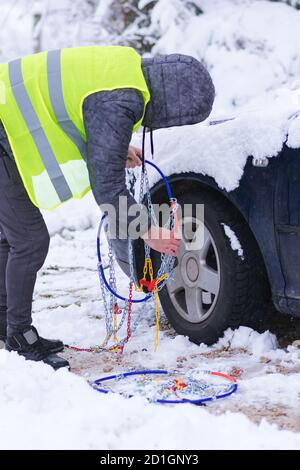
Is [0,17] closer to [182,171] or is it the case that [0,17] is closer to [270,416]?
[182,171]

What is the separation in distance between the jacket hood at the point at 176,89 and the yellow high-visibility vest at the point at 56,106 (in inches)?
2.7

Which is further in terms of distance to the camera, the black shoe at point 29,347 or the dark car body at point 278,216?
the black shoe at point 29,347

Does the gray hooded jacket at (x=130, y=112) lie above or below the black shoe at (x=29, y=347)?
above

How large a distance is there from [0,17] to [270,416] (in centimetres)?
1044

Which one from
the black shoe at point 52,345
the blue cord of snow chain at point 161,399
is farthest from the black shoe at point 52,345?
the blue cord of snow chain at point 161,399

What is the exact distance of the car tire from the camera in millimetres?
3354

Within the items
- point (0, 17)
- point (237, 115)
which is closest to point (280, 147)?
point (237, 115)

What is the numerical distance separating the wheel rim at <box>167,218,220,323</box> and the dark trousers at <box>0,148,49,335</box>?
70 centimetres

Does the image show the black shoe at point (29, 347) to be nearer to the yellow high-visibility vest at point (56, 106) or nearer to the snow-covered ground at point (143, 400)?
the snow-covered ground at point (143, 400)

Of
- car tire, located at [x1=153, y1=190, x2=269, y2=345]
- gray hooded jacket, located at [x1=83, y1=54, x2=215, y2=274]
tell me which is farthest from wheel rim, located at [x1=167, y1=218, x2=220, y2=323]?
gray hooded jacket, located at [x1=83, y1=54, x2=215, y2=274]

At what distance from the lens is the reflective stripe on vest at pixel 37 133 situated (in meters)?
3.01

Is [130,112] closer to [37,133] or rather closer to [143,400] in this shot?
[37,133]

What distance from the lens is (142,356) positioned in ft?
11.6

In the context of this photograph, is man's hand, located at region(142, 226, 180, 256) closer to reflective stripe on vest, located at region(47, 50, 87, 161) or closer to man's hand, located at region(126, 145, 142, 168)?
reflective stripe on vest, located at region(47, 50, 87, 161)
